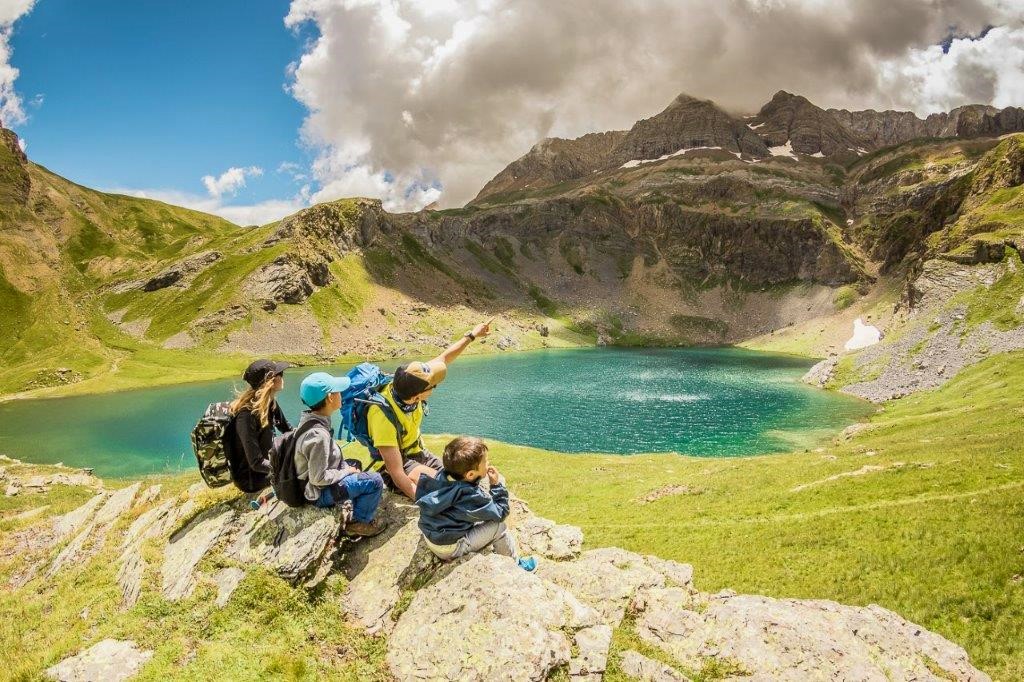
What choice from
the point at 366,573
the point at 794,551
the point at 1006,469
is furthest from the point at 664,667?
the point at 1006,469

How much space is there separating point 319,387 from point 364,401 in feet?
3.31

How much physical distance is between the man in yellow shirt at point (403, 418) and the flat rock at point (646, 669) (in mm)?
5397

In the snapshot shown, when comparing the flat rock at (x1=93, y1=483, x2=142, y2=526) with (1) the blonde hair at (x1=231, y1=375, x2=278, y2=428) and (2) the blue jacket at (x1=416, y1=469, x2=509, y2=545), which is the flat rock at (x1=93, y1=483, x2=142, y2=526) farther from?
(2) the blue jacket at (x1=416, y1=469, x2=509, y2=545)

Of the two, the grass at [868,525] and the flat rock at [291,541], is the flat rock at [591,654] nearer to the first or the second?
the flat rock at [291,541]

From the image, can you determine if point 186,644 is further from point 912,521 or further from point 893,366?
point 893,366

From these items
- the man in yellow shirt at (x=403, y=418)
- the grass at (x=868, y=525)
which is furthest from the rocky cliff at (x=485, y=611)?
the grass at (x=868, y=525)

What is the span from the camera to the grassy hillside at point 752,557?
960 cm

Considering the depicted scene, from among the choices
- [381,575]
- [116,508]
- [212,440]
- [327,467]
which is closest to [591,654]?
[381,575]

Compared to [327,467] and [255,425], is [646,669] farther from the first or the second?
[255,425]

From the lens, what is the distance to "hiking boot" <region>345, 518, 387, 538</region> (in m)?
11.5

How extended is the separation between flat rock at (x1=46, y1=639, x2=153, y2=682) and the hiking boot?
405 cm

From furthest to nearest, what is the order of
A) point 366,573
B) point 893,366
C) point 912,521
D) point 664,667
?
point 893,366 < point 912,521 < point 366,573 < point 664,667

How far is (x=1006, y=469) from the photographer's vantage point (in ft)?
68.3

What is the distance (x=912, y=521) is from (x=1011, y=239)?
120 meters
